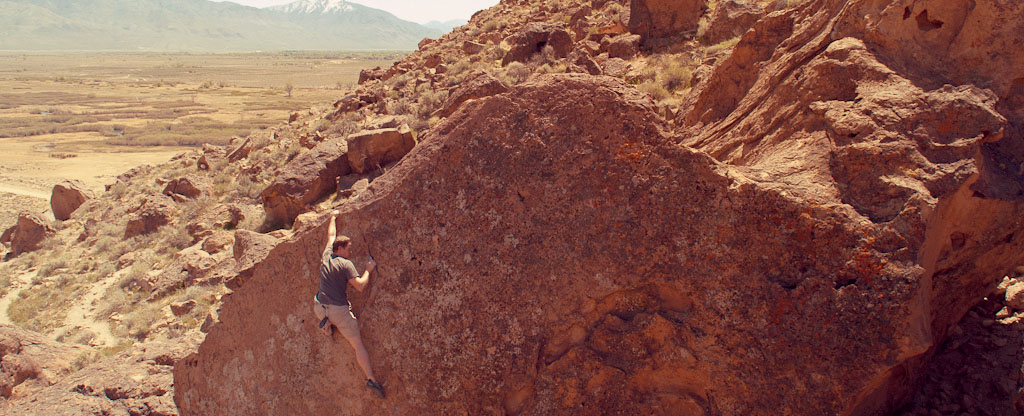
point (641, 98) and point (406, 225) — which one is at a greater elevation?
point (641, 98)

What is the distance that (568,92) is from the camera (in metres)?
3.86

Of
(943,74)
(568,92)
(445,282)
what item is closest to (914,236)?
(943,74)

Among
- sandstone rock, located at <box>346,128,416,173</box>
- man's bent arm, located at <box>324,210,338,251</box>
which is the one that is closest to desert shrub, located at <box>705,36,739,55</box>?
sandstone rock, located at <box>346,128,416,173</box>

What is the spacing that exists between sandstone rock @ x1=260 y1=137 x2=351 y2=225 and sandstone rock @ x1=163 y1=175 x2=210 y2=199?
4.90 metres


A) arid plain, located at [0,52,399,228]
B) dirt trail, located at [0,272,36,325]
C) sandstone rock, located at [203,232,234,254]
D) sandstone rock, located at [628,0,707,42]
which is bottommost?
arid plain, located at [0,52,399,228]

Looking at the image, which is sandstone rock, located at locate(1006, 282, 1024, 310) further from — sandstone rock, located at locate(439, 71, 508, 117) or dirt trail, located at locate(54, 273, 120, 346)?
dirt trail, located at locate(54, 273, 120, 346)

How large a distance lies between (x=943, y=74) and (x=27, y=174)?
3375cm

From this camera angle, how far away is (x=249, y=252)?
6578mm

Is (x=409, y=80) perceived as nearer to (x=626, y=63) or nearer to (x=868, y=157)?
(x=626, y=63)

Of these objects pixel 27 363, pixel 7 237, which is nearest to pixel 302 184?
pixel 27 363

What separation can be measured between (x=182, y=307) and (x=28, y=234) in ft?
30.2

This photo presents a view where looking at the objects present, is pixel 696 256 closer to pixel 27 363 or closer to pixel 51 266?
pixel 27 363

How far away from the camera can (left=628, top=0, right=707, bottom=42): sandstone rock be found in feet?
47.4

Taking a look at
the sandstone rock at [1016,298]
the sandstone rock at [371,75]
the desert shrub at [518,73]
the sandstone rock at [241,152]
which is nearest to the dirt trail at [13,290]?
the sandstone rock at [241,152]
